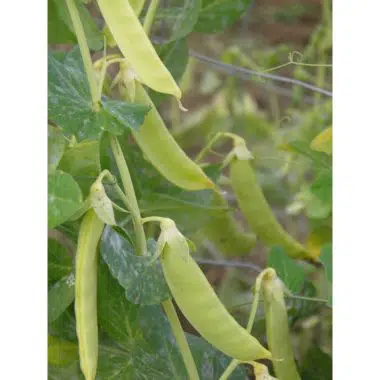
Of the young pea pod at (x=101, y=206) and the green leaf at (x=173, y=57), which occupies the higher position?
the green leaf at (x=173, y=57)

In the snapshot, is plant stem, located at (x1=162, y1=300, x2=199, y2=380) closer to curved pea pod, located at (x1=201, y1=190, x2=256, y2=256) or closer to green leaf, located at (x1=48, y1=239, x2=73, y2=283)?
green leaf, located at (x1=48, y1=239, x2=73, y2=283)

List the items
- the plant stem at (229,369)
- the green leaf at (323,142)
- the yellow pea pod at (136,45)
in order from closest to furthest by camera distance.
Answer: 1. the yellow pea pod at (136,45)
2. the plant stem at (229,369)
3. the green leaf at (323,142)

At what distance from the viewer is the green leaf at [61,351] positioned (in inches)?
34.2

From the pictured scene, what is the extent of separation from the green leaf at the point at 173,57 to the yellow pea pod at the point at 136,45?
10.2 inches

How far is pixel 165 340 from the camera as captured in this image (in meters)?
0.84

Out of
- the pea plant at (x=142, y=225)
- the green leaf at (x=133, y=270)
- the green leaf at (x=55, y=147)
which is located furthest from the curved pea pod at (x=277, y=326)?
the green leaf at (x=55, y=147)

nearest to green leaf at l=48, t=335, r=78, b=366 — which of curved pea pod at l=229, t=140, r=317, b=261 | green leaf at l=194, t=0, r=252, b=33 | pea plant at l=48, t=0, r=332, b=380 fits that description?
pea plant at l=48, t=0, r=332, b=380

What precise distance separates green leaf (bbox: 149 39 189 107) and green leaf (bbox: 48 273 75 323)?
23cm

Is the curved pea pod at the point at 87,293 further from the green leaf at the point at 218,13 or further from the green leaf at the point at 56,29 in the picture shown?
the green leaf at the point at 218,13
